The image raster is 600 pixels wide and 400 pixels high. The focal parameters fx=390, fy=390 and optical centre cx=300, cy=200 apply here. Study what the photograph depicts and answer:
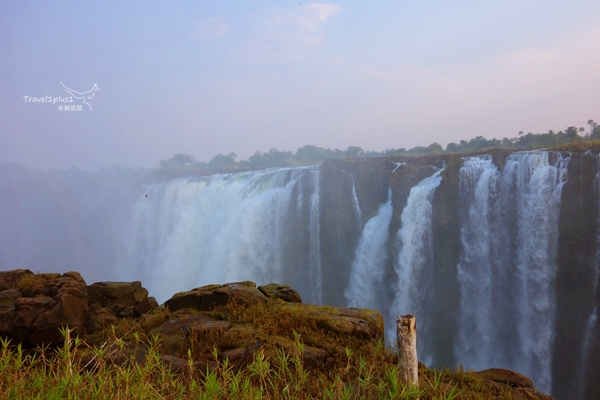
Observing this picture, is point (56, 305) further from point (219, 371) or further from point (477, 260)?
point (477, 260)

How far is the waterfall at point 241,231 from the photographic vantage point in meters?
24.3

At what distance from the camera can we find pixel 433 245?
2105 centimetres

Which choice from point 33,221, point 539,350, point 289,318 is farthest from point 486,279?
point 33,221

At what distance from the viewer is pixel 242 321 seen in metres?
7.50

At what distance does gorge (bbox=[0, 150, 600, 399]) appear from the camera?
17.4 metres

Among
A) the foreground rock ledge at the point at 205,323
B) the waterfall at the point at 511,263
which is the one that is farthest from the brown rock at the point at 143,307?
the waterfall at the point at 511,263

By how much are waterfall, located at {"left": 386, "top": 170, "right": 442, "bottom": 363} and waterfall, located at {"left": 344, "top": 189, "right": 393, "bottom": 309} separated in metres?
1.20

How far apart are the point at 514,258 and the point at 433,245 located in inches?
152

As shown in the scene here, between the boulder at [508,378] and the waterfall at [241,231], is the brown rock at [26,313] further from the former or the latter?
the waterfall at [241,231]

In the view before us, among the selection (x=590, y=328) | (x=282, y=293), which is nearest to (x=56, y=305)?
(x=282, y=293)

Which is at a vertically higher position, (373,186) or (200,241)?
(373,186)

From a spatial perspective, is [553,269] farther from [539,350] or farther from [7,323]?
[7,323]

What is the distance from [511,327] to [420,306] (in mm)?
4325

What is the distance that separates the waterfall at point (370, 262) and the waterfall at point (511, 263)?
421cm
